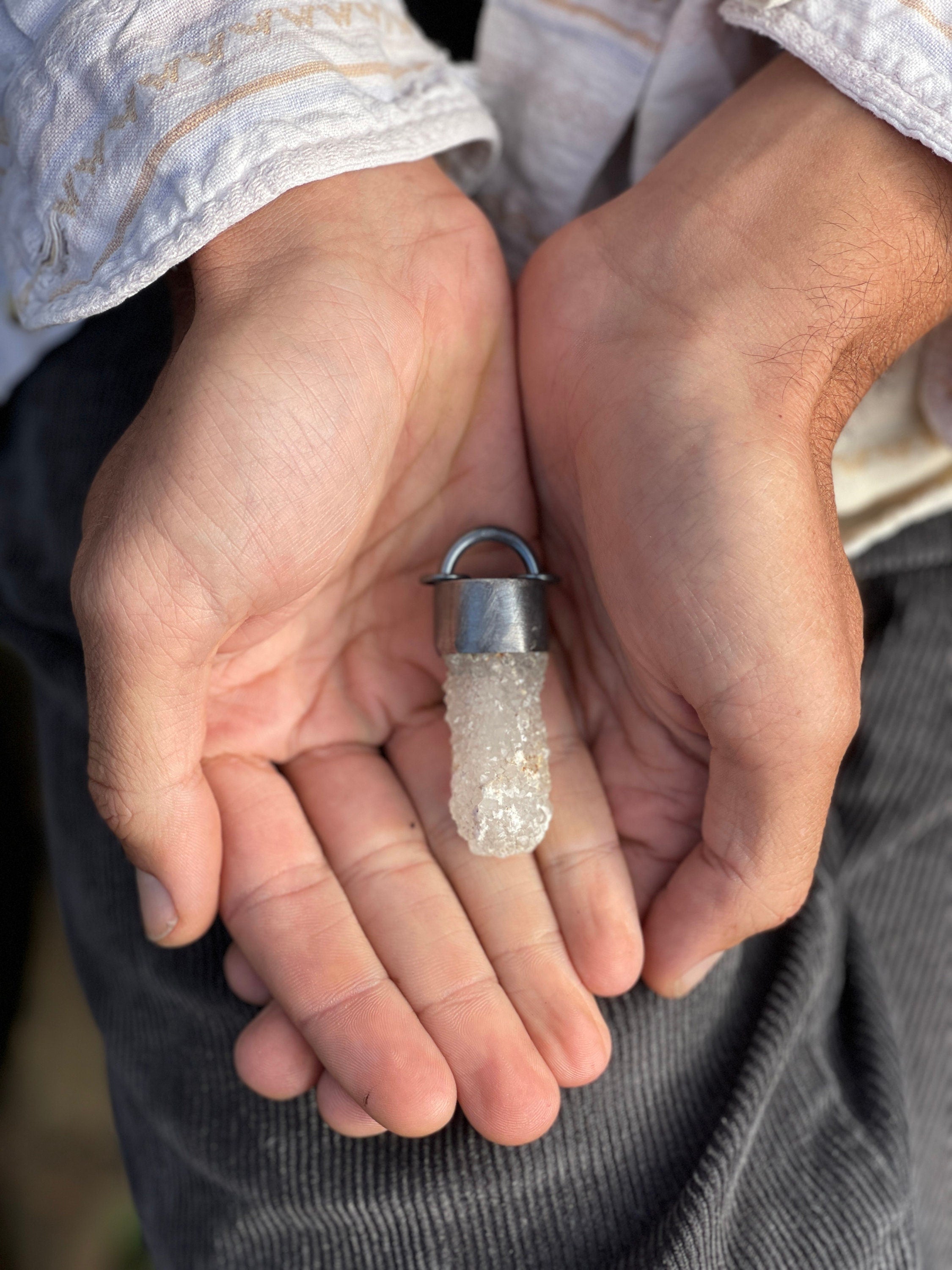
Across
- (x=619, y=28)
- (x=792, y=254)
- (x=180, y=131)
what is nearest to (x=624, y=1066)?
(x=792, y=254)

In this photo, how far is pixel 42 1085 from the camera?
2328mm

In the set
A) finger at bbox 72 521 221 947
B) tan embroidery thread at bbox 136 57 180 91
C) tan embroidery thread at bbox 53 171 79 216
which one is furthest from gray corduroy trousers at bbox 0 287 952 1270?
tan embroidery thread at bbox 136 57 180 91

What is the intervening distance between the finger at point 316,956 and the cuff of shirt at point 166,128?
2.19 ft

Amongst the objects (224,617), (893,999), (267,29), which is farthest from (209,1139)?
(267,29)

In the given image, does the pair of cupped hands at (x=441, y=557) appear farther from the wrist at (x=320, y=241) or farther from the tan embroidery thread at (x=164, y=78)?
the tan embroidery thread at (x=164, y=78)

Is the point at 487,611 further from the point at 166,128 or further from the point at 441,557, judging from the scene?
the point at 166,128

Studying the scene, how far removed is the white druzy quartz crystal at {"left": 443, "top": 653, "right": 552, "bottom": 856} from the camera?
1251 millimetres

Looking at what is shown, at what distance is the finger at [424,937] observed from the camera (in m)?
1.16

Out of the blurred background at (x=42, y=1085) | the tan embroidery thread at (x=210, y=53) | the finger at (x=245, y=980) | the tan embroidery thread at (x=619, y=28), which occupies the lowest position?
the blurred background at (x=42, y=1085)

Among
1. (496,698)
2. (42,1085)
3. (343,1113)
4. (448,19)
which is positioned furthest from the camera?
(42,1085)

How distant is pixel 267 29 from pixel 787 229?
0.68 metres

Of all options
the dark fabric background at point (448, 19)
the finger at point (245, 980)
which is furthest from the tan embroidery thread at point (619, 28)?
the finger at point (245, 980)

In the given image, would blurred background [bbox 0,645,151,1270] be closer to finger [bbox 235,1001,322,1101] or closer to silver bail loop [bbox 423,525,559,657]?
finger [bbox 235,1001,322,1101]

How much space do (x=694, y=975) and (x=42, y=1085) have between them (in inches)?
71.5
